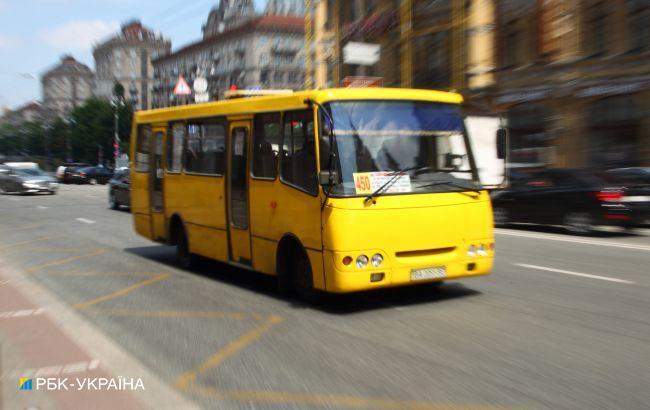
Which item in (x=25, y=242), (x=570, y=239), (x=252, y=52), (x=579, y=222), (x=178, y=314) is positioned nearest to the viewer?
(x=178, y=314)

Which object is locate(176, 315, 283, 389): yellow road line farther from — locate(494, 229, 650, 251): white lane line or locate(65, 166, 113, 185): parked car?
locate(65, 166, 113, 185): parked car

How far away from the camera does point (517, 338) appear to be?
6.30 meters

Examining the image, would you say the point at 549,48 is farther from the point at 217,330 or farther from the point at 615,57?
the point at 217,330

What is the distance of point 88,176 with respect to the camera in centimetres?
5441

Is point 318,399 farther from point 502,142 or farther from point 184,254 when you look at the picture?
point 184,254

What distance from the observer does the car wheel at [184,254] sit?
11.0 m

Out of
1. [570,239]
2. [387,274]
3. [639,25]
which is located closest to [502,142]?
[387,274]

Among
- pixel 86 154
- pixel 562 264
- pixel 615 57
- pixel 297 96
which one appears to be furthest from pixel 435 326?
pixel 86 154

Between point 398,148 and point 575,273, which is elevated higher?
point 398,148

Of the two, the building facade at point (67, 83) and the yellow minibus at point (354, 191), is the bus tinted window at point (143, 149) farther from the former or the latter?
the building facade at point (67, 83)

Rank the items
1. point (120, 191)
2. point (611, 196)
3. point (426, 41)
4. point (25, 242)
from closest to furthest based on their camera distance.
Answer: point (611, 196) → point (25, 242) → point (120, 191) → point (426, 41)

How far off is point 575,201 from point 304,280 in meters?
9.50

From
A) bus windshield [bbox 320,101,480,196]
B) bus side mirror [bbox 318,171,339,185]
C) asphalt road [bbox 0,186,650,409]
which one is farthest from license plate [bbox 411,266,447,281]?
bus side mirror [bbox 318,171,339,185]

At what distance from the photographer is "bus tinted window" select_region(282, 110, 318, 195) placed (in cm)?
761
